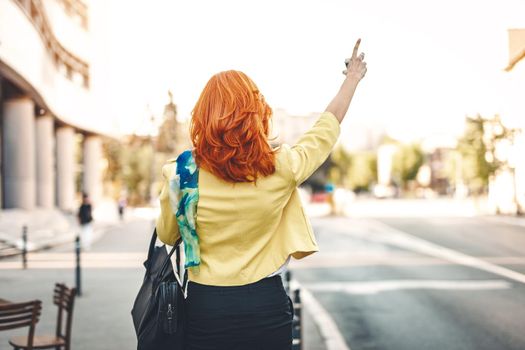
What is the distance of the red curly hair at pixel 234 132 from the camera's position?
2158mm

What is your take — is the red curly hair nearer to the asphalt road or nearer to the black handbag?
the black handbag

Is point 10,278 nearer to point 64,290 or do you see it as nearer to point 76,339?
point 76,339

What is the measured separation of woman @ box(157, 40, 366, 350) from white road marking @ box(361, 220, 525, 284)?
8.53m

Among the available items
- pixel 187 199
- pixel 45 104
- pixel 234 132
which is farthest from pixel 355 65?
pixel 45 104

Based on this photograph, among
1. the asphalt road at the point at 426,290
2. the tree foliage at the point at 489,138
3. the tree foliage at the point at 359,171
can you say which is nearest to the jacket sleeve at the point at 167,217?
the tree foliage at the point at 489,138

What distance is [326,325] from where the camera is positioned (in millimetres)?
8797

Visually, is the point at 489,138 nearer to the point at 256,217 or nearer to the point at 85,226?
the point at 256,217

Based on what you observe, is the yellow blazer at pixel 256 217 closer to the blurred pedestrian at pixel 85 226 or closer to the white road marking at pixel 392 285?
the white road marking at pixel 392 285

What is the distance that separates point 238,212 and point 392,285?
1065 cm

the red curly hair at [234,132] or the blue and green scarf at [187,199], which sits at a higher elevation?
the red curly hair at [234,132]

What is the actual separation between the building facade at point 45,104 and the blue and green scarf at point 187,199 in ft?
33.0

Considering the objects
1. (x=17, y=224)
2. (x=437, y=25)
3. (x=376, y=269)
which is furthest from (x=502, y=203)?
(x=17, y=224)

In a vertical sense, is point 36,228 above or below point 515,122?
below

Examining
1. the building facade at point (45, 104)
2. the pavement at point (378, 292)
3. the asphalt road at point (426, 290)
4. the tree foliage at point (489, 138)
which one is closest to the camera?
the tree foliage at point (489, 138)
